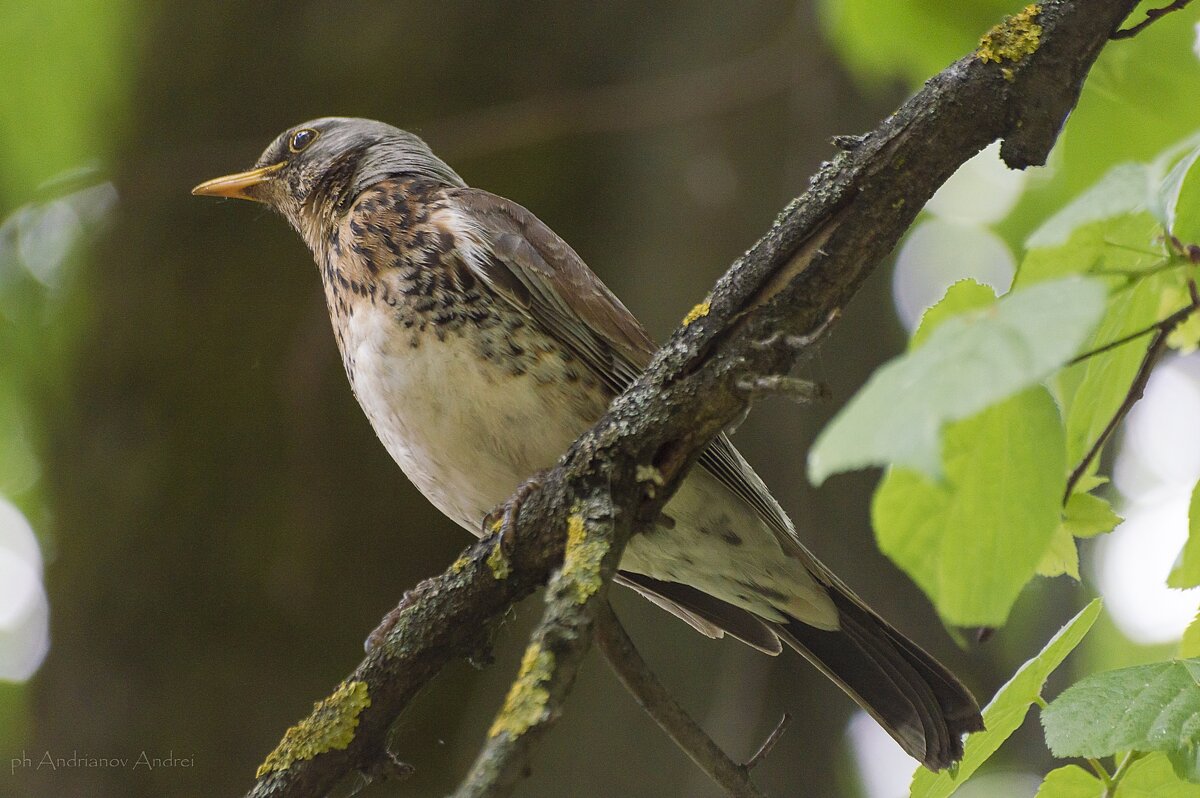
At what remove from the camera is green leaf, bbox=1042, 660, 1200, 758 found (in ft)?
4.38

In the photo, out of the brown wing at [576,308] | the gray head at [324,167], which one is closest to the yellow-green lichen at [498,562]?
the brown wing at [576,308]

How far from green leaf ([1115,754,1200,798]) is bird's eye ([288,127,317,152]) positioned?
2.78 m

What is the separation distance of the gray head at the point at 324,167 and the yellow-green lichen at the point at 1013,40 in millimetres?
1734

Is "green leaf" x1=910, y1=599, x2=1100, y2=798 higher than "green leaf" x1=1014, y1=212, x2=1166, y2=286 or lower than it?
lower

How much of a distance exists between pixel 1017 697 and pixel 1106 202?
2.72 ft

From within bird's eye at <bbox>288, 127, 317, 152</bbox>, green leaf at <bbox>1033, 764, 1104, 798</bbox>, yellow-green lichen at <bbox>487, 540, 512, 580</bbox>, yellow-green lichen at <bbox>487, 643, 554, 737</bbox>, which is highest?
bird's eye at <bbox>288, 127, 317, 152</bbox>

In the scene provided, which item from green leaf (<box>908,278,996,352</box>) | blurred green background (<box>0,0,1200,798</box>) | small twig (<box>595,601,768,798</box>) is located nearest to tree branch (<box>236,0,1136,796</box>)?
small twig (<box>595,601,768,798</box>)

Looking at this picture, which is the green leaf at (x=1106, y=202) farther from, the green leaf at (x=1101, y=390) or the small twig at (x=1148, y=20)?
the small twig at (x=1148, y=20)

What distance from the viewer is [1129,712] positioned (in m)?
1.37

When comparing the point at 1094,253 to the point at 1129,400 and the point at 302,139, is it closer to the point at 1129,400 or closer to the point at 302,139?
the point at 1129,400

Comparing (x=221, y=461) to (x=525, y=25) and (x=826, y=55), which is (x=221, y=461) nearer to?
(x=525, y=25)

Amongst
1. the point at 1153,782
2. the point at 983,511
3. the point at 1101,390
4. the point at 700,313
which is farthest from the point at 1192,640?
the point at 700,313

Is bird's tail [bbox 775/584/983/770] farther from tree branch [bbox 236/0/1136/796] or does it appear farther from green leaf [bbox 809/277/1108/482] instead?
green leaf [bbox 809/277/1108/482]

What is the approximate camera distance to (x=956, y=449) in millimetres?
1150
